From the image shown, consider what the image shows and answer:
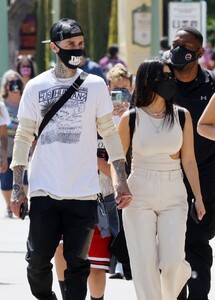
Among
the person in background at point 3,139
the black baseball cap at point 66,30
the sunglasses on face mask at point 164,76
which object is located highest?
the black baseball cap at point 66,30

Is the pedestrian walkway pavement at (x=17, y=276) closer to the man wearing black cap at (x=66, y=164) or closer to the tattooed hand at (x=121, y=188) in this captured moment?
the man wearing black cap at (x=66, y=164)

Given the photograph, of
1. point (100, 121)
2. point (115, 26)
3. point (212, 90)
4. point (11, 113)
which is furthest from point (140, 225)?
point (115, 26)

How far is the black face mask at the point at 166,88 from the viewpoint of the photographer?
6391 mm

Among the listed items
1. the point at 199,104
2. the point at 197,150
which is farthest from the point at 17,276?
the point at 199,104

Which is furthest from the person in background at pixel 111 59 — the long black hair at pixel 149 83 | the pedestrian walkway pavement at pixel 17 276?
the long black hair at pixel 149 83

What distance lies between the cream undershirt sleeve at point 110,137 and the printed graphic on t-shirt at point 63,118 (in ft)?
0.51

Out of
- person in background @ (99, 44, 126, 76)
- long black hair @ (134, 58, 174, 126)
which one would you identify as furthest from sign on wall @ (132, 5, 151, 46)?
long black hair @ (134, 58, 174, 126)

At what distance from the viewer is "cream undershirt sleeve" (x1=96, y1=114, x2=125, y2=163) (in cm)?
625

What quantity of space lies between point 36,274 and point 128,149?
0.95 meters

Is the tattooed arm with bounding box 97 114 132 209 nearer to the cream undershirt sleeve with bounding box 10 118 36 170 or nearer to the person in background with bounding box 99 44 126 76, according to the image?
the cream undershirt sleeve with bounding box 10 118 36 170

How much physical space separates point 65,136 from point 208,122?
0.89 metres

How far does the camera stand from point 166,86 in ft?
21.0

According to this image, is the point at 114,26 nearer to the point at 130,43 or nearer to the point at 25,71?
the point at 130,43

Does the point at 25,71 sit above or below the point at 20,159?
below
